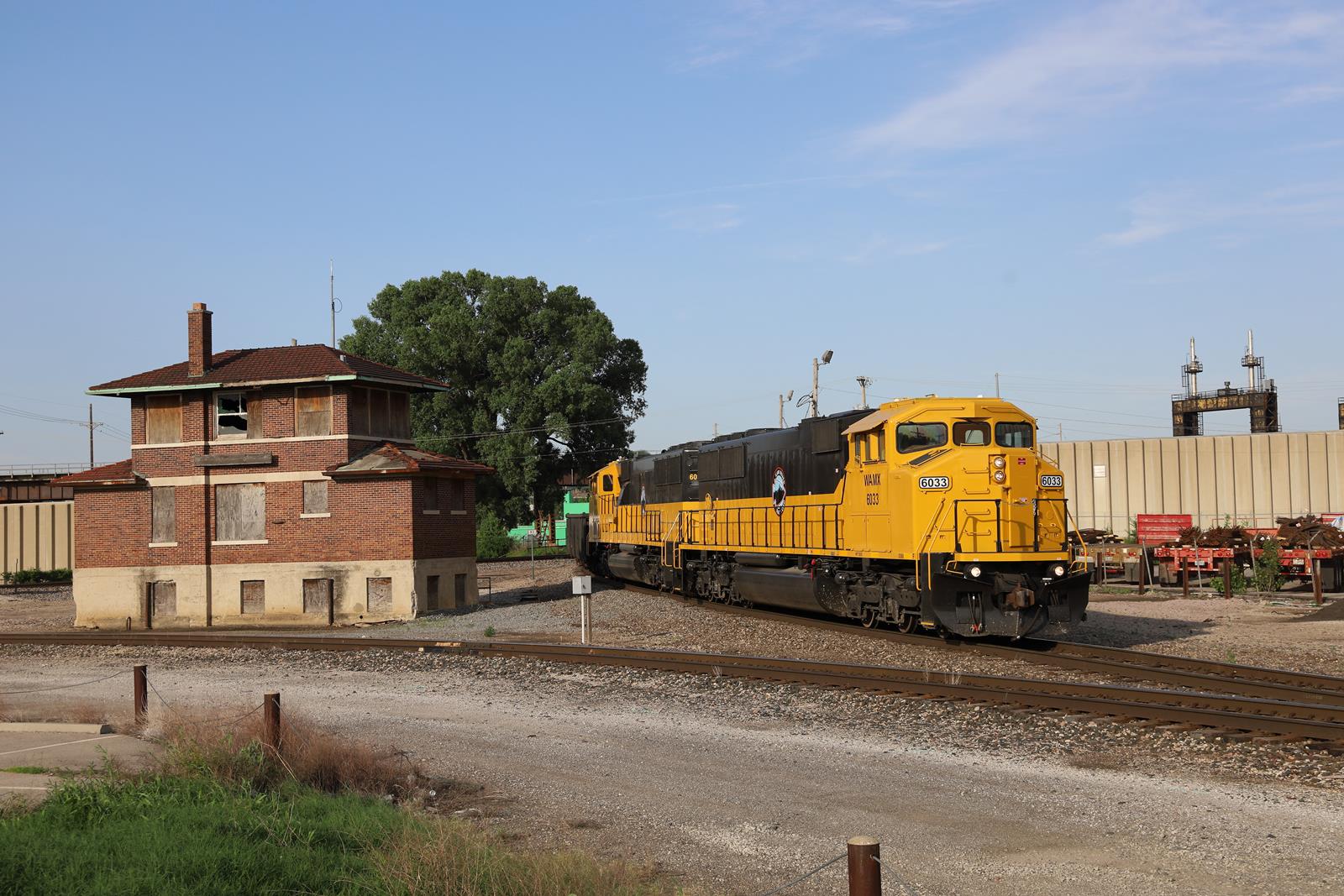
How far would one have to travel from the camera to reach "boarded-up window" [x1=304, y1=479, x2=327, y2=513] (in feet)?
101

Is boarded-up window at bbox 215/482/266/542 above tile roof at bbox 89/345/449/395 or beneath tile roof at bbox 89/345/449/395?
beneath

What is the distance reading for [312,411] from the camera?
103 ft

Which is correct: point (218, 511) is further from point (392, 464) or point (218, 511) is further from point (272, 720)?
point (272, 720)

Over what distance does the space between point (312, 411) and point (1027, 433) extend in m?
19.4

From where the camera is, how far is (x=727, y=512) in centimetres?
2705

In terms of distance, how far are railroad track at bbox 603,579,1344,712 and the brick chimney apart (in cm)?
1979

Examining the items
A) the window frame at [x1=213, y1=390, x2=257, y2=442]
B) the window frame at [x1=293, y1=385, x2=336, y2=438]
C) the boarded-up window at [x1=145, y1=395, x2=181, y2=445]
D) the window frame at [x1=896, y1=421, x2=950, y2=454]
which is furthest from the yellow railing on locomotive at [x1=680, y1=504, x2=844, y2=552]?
the boarded-up window at [x1=145, y1=395, x2=181, y2=445]

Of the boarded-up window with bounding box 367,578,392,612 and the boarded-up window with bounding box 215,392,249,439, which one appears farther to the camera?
the boarded-up window with bounding box 215,392,249,439

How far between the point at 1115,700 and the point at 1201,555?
23401mm

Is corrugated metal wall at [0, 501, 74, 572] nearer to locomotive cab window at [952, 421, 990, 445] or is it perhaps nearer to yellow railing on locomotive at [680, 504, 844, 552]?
yellow railing on locomotive at [680, 504, 844, 552]

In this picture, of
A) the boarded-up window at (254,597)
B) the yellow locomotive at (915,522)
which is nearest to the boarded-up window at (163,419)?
the boarded-up window at (254,597)

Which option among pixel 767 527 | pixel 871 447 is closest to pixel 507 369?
pixel 767 527

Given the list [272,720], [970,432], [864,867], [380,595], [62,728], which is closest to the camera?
[864,867]

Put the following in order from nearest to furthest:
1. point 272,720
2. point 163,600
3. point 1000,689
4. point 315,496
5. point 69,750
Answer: point 272,720 < point 69,750 < point 1000,689 < point 315,496 < point 163,600
